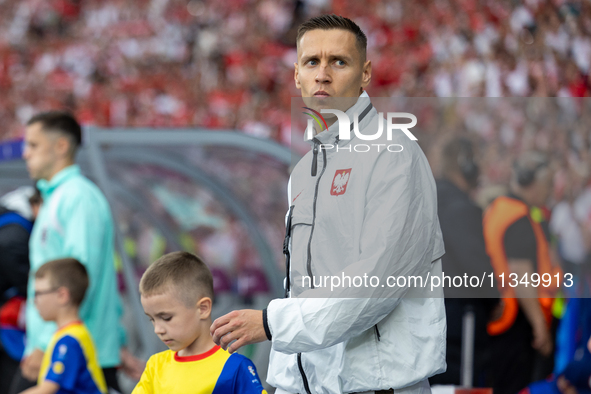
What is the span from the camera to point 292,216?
185 cm

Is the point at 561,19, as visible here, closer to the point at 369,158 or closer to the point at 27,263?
the point at 27,263

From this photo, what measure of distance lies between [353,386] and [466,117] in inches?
145

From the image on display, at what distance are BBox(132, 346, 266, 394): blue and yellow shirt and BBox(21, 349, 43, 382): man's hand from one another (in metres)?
1.62

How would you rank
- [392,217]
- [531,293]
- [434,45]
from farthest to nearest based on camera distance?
[434,45] < [531,293] < [392,217]

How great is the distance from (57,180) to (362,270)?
94.6 inches

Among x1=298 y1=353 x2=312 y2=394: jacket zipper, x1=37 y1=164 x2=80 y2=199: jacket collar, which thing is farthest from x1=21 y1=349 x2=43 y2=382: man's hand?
x1=298 y1=353 x2=312 y2=394: jacket zipper

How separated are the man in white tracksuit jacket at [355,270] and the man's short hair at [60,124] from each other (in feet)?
6.97

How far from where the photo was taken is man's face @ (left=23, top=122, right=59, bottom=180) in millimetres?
3559

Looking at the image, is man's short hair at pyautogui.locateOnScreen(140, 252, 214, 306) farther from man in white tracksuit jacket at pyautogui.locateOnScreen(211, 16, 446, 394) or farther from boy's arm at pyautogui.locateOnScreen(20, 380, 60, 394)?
boy's arm at pyautogui.locateOnScreen(20, 380, 60, 394)

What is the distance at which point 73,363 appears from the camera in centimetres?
299

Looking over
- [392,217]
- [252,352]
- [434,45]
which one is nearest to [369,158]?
[392,217]

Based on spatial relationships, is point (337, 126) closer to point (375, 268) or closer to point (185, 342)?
point (375, 268)

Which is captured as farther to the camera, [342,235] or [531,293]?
[531,293]

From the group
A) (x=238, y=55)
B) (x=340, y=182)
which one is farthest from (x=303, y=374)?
(x=238, y=55)
